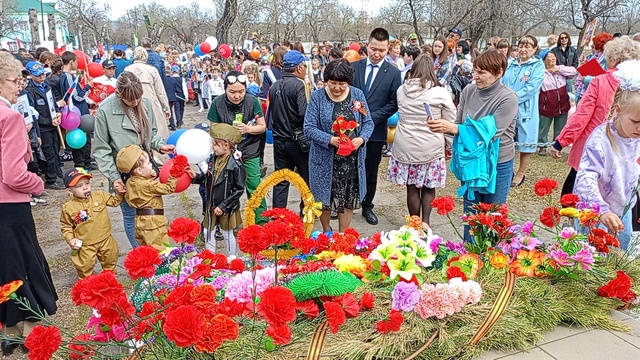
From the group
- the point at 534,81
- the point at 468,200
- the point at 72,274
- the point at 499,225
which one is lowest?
the point at 72,274

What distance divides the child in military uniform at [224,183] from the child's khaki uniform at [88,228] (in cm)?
80

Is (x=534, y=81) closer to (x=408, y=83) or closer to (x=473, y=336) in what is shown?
(x=408, y=83)

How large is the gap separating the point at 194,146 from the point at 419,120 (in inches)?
80.4

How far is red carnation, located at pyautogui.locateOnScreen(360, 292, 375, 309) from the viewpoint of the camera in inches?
80.1

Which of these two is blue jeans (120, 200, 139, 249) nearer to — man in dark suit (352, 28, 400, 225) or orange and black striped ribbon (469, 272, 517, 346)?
man in dark suit (352, 28, 400, 225)

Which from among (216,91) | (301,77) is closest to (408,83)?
(301,77)

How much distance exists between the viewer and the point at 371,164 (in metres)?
5.24

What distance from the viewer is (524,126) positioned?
6.94 meters

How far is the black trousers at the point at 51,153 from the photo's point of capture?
7.02 meters

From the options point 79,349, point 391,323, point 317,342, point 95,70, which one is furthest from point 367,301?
point 95,70

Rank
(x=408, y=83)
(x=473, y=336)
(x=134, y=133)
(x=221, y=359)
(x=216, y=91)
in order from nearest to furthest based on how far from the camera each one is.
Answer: (x=221, y=359) → (x=473, y=336) → (x=134, y=133) → (x=408, y=83) → (x=216, y=91)

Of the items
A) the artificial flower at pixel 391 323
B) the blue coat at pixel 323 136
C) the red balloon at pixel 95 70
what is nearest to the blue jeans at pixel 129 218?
the blue coat at pixel 323 136

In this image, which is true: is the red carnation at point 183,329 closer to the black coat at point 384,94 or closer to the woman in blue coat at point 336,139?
the woman in blue coat at point 336,139

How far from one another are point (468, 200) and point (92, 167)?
261 inches
